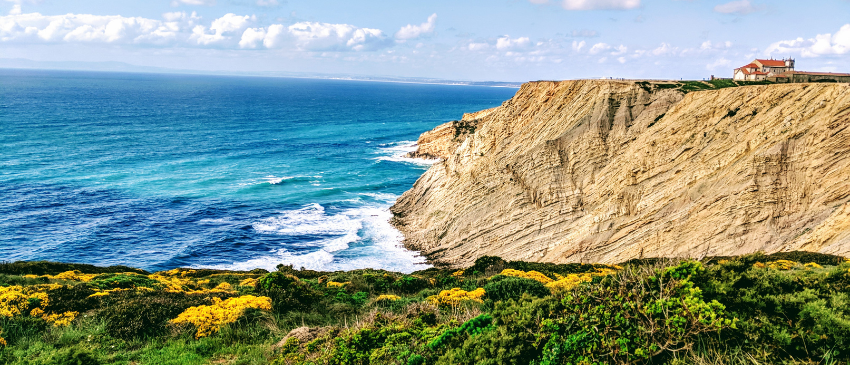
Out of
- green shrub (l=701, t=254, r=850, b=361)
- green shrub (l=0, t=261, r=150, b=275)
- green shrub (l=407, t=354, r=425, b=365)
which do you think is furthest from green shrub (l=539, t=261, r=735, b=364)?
green shrub (l=0, t=261, r=150, b=275)

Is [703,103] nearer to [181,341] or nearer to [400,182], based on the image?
[181,341]

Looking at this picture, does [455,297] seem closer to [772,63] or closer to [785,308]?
[785,308]

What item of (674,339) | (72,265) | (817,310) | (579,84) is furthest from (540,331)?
(579,84)

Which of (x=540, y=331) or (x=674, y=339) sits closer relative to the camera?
(x=674, y=339)

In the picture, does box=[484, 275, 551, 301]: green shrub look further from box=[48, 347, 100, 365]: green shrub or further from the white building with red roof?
the white building with red roof

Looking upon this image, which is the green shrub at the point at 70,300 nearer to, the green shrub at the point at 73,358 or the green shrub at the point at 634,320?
the green shrub at the point at 73,358

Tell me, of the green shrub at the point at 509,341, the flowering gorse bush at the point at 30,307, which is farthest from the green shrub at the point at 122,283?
the green shrub at the point at 509,341
